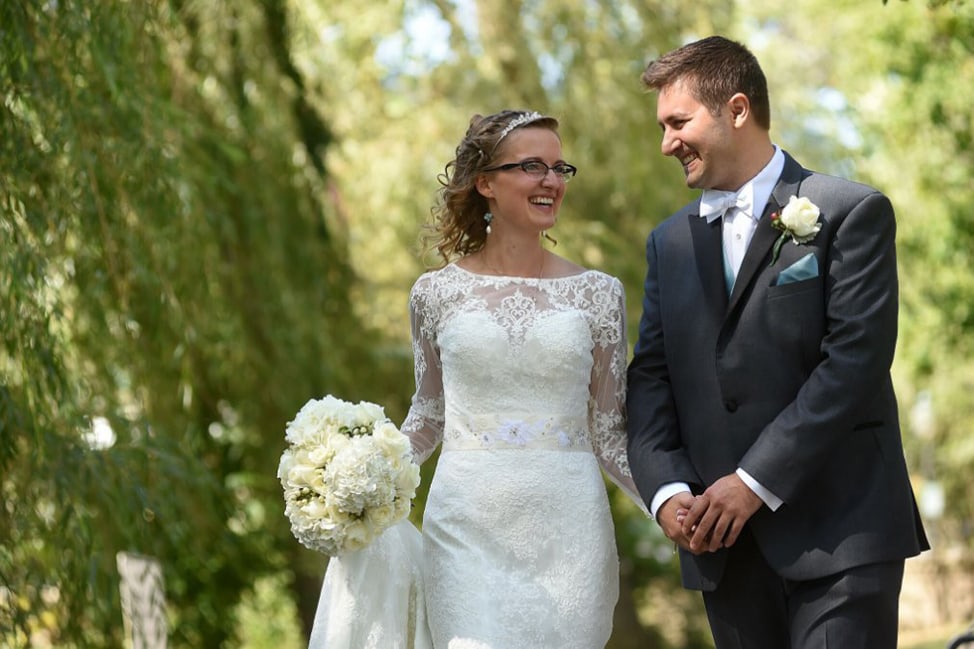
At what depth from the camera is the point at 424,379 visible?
162 inches

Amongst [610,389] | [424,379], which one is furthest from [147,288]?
[610,389]

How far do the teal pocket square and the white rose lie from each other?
0.15 ft

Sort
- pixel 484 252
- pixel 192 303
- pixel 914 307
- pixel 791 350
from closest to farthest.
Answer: pixel 791 350 < pixel 484 252 < pixel 192 303 < pixel 914 307

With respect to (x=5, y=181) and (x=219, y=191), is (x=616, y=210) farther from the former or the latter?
(x=5, y=181)

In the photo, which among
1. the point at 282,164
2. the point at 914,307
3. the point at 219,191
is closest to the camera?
the point at 219,191

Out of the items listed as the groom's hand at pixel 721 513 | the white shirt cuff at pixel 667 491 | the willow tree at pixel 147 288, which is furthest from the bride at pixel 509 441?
the willow tree at pixel 147 288

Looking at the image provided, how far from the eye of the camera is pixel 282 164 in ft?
23.5

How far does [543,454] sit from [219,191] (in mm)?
3314

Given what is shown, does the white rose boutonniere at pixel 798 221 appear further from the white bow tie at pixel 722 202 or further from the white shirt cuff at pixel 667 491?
the white shirt cuff at pixel 667 491

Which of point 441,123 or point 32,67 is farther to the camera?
point 441,123

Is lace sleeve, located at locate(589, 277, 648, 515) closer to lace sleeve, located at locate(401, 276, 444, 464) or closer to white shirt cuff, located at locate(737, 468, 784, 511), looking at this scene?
lace sleeve, located at locate(401, 276, 444, 464)

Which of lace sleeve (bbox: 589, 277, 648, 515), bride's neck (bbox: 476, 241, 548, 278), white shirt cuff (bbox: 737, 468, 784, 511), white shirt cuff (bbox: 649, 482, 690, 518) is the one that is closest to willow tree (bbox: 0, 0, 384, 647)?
bride's neck (bbox: 476, 241, 548, 278)

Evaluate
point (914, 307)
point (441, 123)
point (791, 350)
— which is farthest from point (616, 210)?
point (791, 350)
